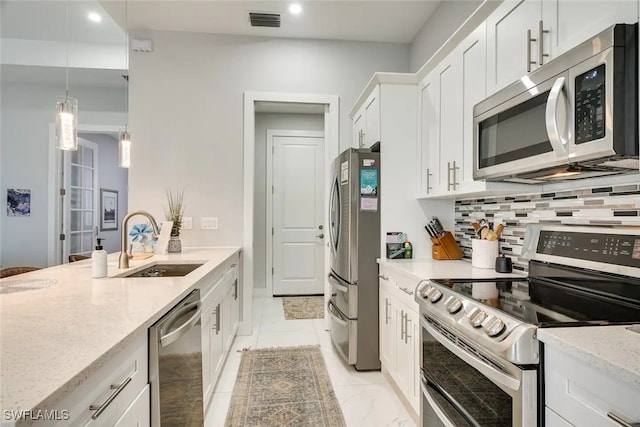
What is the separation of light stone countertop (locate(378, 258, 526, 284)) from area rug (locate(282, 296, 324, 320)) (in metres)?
1.80

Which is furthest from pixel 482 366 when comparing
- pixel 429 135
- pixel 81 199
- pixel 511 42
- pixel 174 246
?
pixel 81 199

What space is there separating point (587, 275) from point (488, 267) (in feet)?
2.33

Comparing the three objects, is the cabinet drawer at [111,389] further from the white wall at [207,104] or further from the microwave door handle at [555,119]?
the white wall at [207,104]

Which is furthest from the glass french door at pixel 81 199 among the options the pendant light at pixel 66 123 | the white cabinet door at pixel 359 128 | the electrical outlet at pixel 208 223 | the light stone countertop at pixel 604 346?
the light stone countertop at pixel 604 346

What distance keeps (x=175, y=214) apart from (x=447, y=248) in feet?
7.73

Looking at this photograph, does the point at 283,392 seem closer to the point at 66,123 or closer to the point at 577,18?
the point at 66,123

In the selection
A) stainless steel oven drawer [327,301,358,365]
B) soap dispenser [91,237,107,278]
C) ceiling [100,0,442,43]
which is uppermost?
ceiling [100,0,442,43]

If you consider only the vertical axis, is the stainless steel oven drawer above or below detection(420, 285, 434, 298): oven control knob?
below

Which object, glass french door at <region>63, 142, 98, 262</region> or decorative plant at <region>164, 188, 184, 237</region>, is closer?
decorative plant at <region>164, 188, 184, 237</region>

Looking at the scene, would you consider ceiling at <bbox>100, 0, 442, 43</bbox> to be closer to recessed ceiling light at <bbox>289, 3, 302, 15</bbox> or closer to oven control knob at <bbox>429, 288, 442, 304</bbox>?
recessed ceiling light at <bbox>289, 3, 302, 15</bbox>

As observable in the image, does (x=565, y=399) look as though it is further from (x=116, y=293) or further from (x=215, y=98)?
(x=215, y=98)

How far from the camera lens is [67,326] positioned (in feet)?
3.24

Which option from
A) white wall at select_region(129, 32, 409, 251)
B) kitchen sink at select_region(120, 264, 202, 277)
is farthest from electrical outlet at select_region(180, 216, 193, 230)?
kitchen sink at select_region(120, 264, 202, 277)

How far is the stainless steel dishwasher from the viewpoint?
3.75 feet
